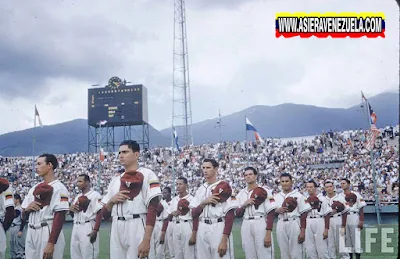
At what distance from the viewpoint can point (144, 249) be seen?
5.16 metres

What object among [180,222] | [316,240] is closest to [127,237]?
[180,222]

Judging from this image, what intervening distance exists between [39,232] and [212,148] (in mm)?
35524

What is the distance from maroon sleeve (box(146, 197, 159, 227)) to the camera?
530cm

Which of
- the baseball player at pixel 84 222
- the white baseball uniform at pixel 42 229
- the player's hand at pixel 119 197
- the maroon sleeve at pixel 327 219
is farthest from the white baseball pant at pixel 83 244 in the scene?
the maroon sleeve at pixel 327 219

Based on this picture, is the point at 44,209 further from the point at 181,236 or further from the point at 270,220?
the point at 181,236

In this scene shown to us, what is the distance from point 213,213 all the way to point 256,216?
142 centimetres

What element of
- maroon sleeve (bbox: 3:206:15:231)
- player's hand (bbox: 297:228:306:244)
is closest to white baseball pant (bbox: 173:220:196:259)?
player's hand (bbox: 297:228:306:244)

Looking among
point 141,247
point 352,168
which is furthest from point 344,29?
point 352,168

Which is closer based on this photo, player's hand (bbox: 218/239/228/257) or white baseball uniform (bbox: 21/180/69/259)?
white baseball uniform (bbox: 21/180/69/259)

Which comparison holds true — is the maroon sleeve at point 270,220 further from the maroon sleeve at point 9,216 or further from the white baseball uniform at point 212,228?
the maroon sleeve at point 9,216

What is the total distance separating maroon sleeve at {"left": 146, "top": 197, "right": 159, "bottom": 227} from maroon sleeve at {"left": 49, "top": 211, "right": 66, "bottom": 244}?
5.06ft

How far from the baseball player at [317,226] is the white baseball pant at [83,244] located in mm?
5268

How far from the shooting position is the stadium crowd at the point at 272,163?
2964cm

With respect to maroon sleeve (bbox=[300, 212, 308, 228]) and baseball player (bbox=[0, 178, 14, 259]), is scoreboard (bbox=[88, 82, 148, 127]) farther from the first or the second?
baseball player (bbox=[0, 178, 14, 259])
